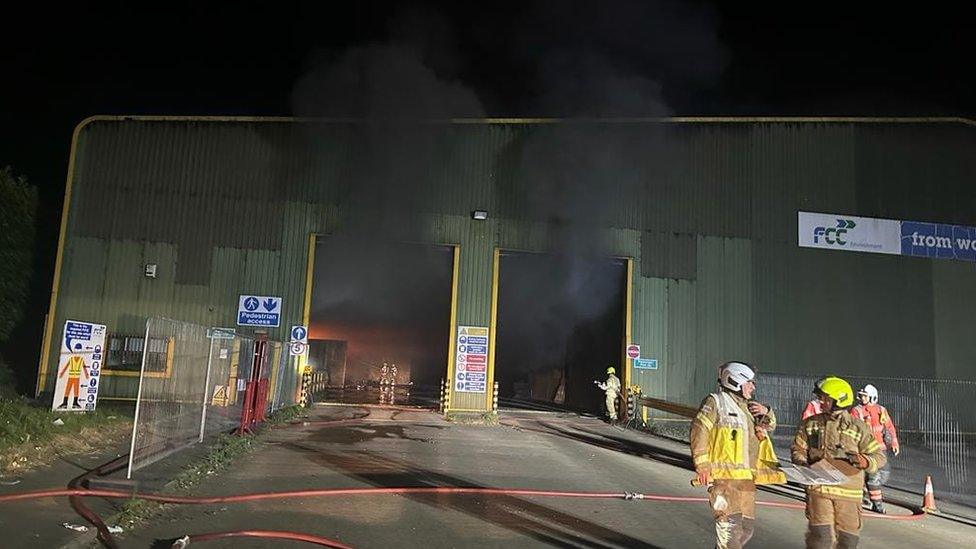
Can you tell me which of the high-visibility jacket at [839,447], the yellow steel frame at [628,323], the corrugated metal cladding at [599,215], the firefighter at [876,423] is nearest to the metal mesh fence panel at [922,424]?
the corrugated metal cladding at [599,215]

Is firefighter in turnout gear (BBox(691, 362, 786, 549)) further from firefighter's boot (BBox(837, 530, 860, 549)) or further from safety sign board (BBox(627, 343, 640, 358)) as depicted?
safety sign board (BBox(627, 343, 640, 358))

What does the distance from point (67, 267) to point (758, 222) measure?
58.0 feet

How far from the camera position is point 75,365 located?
31.7ft

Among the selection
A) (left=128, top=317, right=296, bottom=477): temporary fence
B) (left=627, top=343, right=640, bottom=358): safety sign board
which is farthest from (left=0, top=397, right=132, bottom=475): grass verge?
(left=627, top=343, right=640, bottom=358): safety sign board

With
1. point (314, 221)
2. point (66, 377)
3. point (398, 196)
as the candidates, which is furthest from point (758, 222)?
point (66, 377)

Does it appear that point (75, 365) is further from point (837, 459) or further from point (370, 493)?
point (837, 459)

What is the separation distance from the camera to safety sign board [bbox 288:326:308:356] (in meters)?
15.0

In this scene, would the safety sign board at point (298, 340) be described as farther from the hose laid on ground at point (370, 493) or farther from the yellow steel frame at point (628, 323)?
the hose laid on ground at point (370, 493)

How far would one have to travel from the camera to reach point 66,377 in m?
9.36

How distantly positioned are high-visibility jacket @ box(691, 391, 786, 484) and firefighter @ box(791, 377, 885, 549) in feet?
1.42

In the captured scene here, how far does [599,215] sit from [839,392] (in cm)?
1338

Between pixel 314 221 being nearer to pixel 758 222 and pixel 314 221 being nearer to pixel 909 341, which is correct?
pixel 758 222

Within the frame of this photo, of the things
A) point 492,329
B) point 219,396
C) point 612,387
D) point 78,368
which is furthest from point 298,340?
point 612,387

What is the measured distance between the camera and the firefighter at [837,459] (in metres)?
3.92
